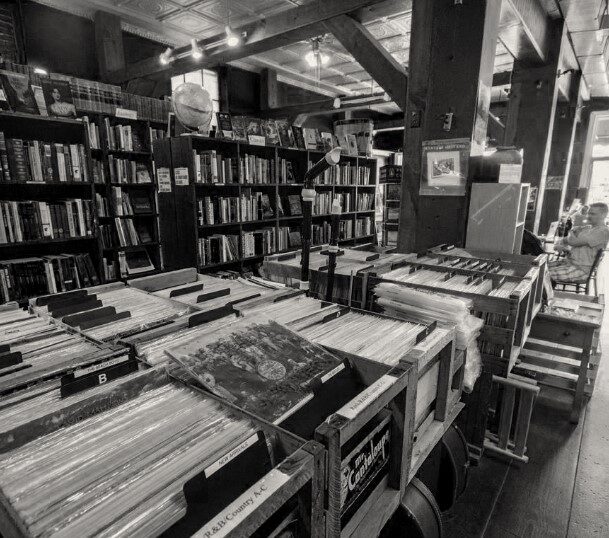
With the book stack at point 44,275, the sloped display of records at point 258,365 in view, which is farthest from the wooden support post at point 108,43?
the sloped display of records at point 258,365

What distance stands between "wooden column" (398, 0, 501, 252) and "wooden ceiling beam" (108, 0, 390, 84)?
0.60 metres

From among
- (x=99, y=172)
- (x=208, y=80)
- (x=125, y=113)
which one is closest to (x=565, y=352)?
(x=99, y=172)

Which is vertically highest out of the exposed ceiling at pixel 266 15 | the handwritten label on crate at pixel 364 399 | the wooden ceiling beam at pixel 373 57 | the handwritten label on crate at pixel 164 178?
the exposed ceiling at pixel 266 15

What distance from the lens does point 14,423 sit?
697 mm

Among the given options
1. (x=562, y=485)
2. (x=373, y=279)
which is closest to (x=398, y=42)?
(x=373, y=279)

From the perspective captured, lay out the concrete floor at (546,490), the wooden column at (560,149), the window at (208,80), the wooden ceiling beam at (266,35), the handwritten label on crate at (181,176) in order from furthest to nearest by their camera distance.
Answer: the wooden column at (560,149) → the window at (208,80) → the handwritten label on crate at (181,176) → the wooden ceiling beam at (266,35) → the concrete floor at (546,490)

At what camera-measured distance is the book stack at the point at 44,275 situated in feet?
9.57

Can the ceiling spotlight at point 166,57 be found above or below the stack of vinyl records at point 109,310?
above

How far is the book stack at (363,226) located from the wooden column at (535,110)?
2598mm

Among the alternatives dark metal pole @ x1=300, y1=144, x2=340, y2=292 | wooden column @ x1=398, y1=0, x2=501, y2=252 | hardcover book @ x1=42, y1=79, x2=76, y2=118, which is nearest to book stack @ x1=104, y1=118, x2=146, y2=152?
hardcover book @ x1=42, y1=79, x2=76, y2=118

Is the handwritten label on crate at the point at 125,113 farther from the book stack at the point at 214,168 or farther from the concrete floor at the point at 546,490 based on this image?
the concrete floor at the point at 546,490

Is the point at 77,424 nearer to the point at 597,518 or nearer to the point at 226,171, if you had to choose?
the point at 597,518

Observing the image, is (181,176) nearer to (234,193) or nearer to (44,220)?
(234,193)

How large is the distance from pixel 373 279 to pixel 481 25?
2094 mm
